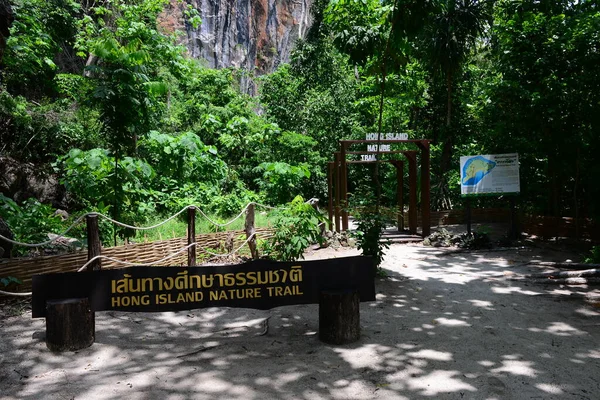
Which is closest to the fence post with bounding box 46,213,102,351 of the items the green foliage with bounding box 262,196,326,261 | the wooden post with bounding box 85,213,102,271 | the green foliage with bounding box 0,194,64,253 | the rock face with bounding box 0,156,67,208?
the wooden post with bounding box 85,213,102,271

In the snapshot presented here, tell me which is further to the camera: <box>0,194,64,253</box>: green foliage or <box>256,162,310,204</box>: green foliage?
<box>256,162,310,204</box>: green foliage

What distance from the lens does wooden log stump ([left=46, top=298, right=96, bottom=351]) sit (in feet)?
13.0

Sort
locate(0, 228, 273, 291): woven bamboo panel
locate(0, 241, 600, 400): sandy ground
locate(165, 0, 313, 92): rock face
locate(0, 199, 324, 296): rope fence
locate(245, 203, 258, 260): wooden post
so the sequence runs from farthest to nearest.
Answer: locate(165, 0, 313, 92): rock face → locate(245, 203, 258, 260): wooden post → locate(0, 228, 273, 291): woven bamboo panel → locate(0, 199, 324, 296): rope fence → locate(0, 241, 600, 400): sandy ground

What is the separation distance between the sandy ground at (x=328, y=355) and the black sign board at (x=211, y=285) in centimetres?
40

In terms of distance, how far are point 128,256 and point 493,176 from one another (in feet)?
26.6

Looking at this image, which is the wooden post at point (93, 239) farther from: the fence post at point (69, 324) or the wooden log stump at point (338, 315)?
the wooden log stump at point (338, 315)

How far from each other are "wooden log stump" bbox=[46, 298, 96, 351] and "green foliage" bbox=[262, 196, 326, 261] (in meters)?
3.31

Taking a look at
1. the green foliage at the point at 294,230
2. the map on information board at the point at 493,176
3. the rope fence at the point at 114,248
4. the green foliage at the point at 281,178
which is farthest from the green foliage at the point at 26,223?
the map on information board at the point at 493,176

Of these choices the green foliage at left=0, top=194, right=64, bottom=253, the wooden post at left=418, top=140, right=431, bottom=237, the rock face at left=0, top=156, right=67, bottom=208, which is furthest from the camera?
the wooden post at left=418, top=140, right=431, bottom=237

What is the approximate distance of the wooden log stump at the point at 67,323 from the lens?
3.97 metres

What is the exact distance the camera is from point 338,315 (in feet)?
14.0

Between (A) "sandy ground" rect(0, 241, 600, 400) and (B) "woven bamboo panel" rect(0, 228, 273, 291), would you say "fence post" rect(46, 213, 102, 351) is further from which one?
(B) "woven bamboo panel" rect(0, 228, 273, 291)

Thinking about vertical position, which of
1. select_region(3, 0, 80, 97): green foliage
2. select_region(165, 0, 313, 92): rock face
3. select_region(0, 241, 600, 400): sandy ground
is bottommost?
select_region(0, 241, 600, 400): sandy ground

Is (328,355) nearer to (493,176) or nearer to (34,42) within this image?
(493,176)
